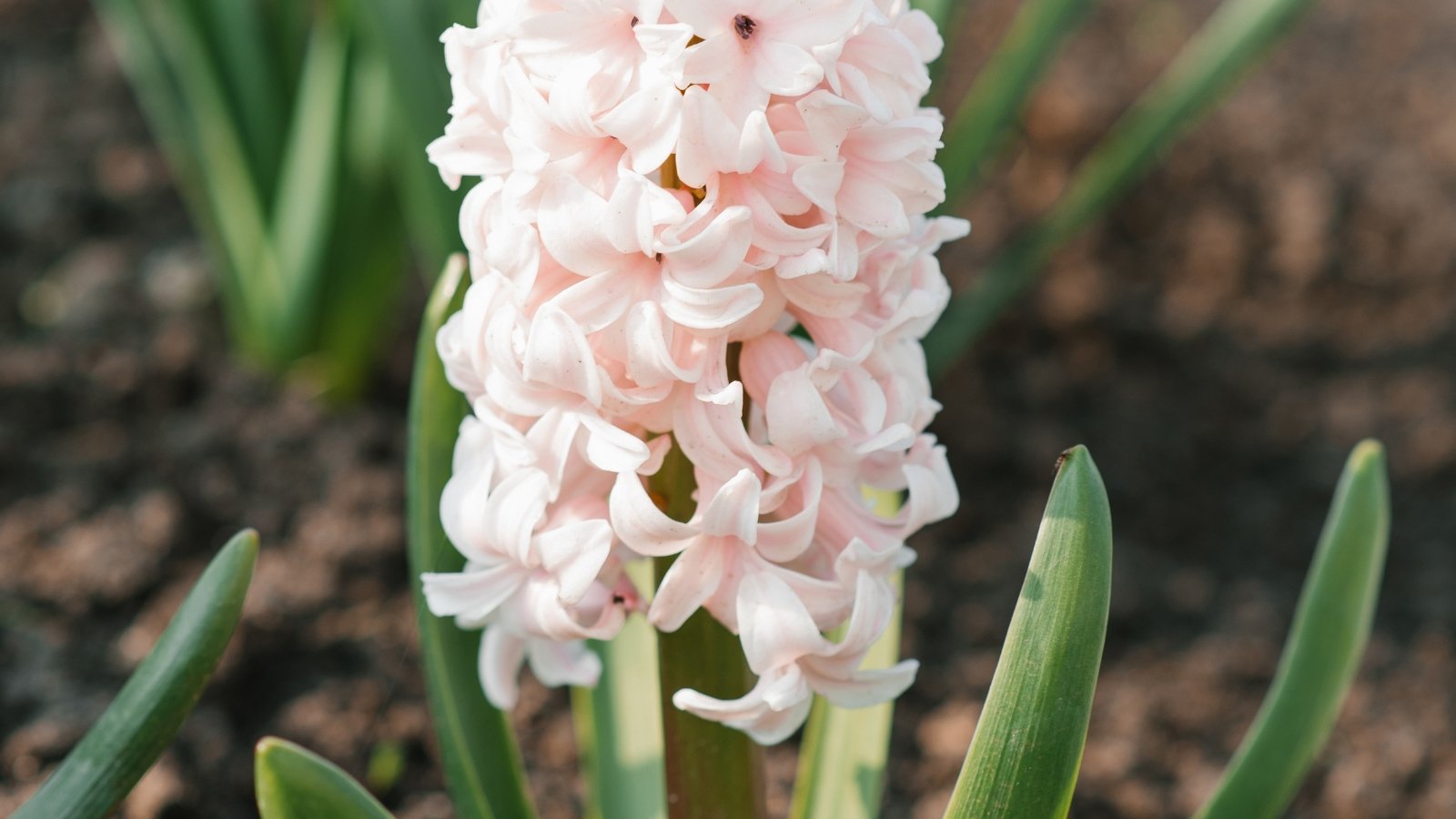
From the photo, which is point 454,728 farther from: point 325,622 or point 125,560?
point 125,560

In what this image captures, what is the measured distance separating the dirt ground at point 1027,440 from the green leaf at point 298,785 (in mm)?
716

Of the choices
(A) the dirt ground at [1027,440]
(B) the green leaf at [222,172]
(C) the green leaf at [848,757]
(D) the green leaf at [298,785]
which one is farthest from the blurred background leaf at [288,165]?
(D) the green leaf at [298,785]

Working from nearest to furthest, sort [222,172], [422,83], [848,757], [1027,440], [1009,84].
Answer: [848,757] < [422,83] < [1009,84] < [222,172] < [1027,440]

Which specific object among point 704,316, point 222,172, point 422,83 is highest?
point 704,316

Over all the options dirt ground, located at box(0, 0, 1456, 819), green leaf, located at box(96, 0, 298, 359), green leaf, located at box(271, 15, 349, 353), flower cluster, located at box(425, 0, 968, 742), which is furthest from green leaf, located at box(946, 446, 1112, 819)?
green leaf, located at box(96, 0, 298, 359)

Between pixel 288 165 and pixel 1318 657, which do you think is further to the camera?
pixel 288 165

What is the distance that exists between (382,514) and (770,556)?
130 centimetres

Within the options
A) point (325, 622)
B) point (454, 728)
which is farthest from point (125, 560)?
point (454, 728)

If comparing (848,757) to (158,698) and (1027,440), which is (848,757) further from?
(1027,440)

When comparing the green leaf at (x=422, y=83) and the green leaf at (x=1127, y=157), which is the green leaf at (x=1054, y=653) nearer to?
the green leaf at (x=422, y=83)

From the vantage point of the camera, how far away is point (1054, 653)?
0.90 m

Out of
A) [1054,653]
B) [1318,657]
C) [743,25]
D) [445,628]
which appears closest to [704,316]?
[743,25]

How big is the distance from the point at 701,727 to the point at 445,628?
240mm

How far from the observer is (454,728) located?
1.11 metres
